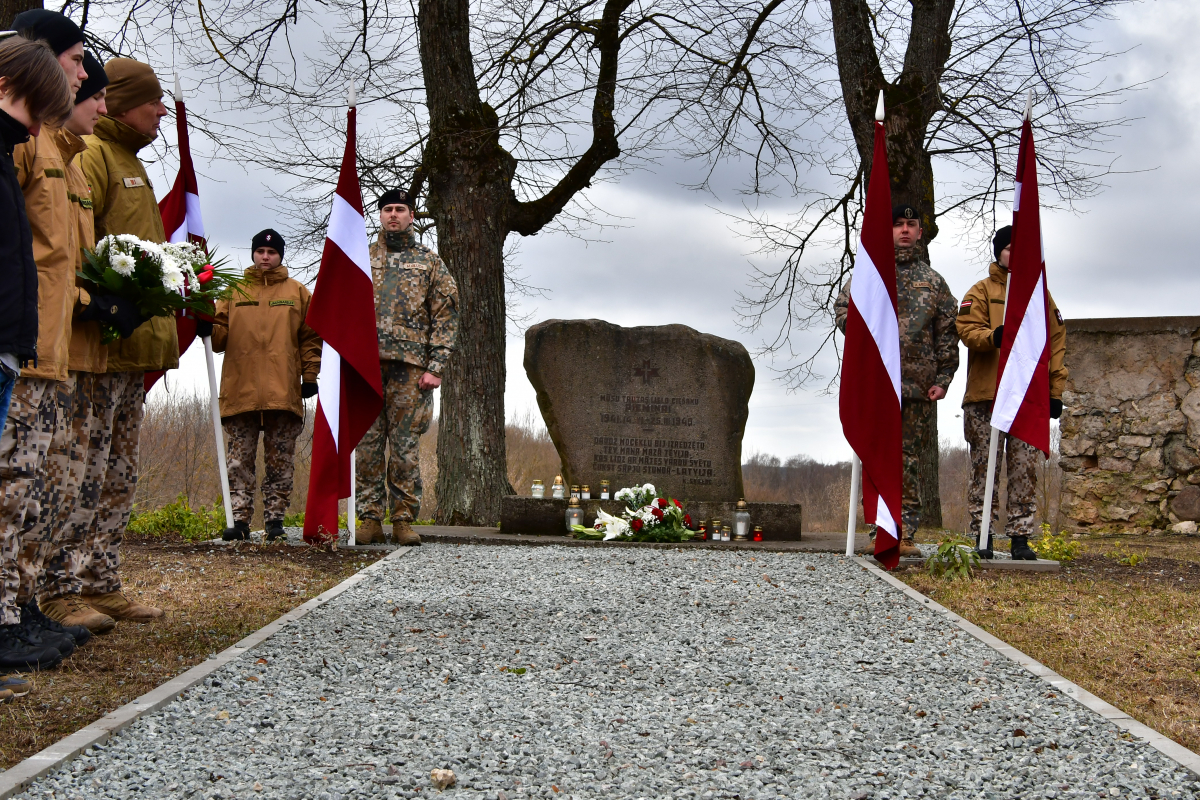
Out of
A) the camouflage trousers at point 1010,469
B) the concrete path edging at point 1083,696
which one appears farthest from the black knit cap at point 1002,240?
the concrete path edging at point 1083,696

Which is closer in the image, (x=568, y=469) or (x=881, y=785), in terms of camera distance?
(x=881, y=785)

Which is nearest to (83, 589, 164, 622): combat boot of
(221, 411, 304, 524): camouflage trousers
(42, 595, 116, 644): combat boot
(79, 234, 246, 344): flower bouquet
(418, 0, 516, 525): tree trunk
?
(42, 595, 116, 644): combat boot

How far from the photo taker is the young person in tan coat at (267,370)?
6.91m

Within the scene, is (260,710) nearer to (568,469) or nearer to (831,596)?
(831,596)

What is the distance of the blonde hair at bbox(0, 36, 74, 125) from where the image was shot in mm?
2990

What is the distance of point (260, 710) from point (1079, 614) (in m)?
3.93

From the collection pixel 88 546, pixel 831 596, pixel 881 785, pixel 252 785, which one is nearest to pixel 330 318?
pixel 88 546

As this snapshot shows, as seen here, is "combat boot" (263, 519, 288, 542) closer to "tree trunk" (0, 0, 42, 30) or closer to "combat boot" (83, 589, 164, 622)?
"combat boot" (83, 589, 164, 622)

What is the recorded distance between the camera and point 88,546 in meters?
4.12

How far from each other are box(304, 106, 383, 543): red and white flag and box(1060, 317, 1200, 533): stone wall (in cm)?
694

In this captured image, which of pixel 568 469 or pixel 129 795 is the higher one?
pixel 568 469

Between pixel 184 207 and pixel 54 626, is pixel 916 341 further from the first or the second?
pixel 54 626

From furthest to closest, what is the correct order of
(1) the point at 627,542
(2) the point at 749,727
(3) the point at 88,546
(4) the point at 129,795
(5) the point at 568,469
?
(5) the point at 568,469, (1) the point at 627,542, (3) the point at 88,546, (2) the point at 749,727, (4) the point at 129,795

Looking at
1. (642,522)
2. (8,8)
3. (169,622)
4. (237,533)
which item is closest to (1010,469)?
(642,522)
